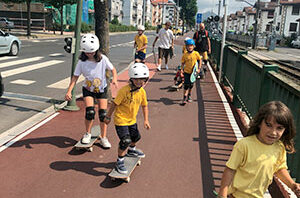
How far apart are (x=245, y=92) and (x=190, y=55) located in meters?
1.91

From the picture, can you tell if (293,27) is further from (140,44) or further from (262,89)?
(262,89)

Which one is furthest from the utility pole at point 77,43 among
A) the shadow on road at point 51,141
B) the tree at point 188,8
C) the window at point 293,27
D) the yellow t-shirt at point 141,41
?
the tree at point 188,8

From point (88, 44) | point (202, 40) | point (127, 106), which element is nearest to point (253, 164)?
point (127, 106)

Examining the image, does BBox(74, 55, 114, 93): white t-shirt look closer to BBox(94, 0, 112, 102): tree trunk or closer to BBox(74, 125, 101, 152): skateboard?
BBox(74, 125, 101, 152): skateboard

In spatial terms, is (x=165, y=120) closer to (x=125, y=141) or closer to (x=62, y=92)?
(x=125, y=141)

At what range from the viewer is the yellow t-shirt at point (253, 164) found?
249 cm

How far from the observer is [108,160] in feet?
15.7

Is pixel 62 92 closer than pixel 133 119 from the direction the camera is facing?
No

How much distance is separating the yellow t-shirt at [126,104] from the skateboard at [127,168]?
0.63 meters

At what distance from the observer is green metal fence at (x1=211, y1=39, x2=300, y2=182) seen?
3809mm

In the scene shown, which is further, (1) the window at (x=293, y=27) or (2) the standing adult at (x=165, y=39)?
(1) the window at (x=293, y=27)

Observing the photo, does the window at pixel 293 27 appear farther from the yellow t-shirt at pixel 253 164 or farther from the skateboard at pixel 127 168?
the yellow t-shirt at pixel 253 164

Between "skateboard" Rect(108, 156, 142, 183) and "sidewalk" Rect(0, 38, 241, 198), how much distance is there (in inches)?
3.6

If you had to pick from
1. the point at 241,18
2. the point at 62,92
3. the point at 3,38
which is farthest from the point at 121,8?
the point at 62,92
